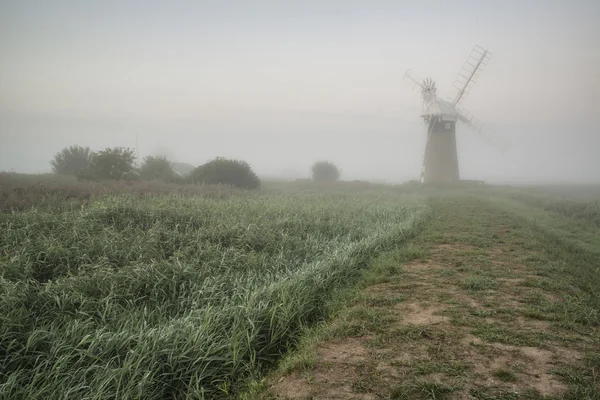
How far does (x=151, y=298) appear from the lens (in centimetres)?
562

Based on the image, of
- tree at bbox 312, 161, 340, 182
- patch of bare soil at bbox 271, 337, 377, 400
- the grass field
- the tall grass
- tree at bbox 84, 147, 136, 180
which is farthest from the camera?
tree at bbox 312, 161, 340, 182

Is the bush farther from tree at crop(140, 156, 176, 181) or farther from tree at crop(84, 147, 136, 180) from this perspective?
tree at crop(84, 147, 136, 180)

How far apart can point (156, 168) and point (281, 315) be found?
28.6 m

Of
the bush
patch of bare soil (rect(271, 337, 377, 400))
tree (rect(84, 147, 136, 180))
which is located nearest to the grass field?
patch of bare soil (rect(271, 337, 377, 400))

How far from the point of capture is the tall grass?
3.68 metres

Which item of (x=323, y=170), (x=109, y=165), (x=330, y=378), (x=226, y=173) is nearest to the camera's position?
(x=330, y=378)

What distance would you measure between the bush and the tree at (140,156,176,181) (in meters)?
2.49

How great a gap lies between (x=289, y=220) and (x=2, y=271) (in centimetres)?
737

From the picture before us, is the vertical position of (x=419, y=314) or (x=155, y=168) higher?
(x=155, y=168)

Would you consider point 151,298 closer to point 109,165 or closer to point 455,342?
point 455,342

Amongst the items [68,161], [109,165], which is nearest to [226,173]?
[109,165]

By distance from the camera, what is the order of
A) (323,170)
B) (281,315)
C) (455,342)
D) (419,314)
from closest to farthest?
(455,342), (281,315), (419,314), (323,170)

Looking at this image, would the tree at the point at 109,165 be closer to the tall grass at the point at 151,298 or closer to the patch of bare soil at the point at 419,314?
the tall grass at the point at 151,298

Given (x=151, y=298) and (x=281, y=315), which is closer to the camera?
(x=281, y=315)
